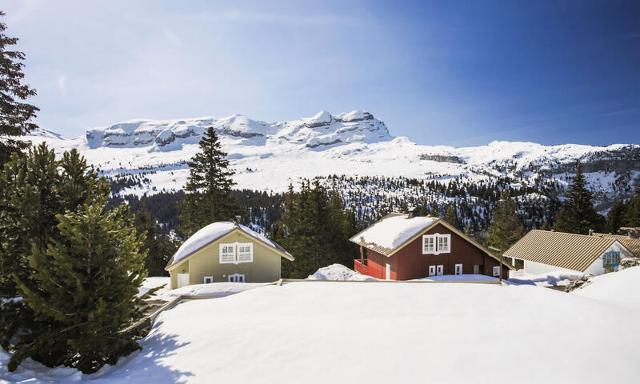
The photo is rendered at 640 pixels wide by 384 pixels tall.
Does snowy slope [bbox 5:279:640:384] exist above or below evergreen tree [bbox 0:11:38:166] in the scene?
below

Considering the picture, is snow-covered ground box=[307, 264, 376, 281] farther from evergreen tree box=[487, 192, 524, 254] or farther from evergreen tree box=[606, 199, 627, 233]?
evergreen tree box=[606, 199, 627, 233]

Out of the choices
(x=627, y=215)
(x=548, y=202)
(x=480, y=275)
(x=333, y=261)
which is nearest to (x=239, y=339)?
(x=480, y=275)

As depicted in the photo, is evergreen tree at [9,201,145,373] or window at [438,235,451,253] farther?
window at [438,235,451,253]

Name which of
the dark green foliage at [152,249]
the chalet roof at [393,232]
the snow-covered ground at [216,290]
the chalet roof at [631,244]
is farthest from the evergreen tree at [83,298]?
the chalet roof at [631,244]

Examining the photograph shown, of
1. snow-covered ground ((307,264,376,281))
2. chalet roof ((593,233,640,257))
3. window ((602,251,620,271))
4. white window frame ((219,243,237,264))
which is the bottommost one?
snow-covered ground ((307,264,376,281))

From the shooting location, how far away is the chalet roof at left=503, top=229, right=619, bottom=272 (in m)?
33.5

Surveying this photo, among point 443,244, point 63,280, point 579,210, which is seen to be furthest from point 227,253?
point 579,210

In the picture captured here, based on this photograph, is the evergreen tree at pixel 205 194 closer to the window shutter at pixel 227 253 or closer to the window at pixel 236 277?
the window shutter at pixel 227 253

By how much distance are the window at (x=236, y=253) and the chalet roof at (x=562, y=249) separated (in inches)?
1189

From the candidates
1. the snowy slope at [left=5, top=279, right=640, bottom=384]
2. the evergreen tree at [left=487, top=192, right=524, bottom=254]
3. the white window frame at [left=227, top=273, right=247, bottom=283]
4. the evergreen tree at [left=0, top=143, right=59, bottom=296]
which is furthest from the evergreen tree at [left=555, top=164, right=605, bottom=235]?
the evergreen tree at [left=0, top=143, right=59, bottom=296]

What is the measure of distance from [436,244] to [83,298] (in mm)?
25790

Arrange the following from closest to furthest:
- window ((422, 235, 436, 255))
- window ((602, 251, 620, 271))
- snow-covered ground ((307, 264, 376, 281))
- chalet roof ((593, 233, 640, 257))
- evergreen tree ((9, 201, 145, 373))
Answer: evergreen tree ((9, 201, 145, 373)), window ((422, 235, 436, 255)), snow-covered ground ((307, 264, 376, 281)), window ((602, 251, 620, 271)), chalet roof ((593, 233, 640, 257))

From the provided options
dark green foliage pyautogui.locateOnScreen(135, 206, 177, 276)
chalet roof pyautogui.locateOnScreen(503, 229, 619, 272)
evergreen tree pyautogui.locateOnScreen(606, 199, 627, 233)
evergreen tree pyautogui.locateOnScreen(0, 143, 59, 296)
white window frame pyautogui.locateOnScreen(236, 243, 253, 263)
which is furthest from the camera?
evergreen tree pyautogui.locateOnScreen(606, 199, 627, 233)

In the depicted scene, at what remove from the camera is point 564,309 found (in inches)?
436
